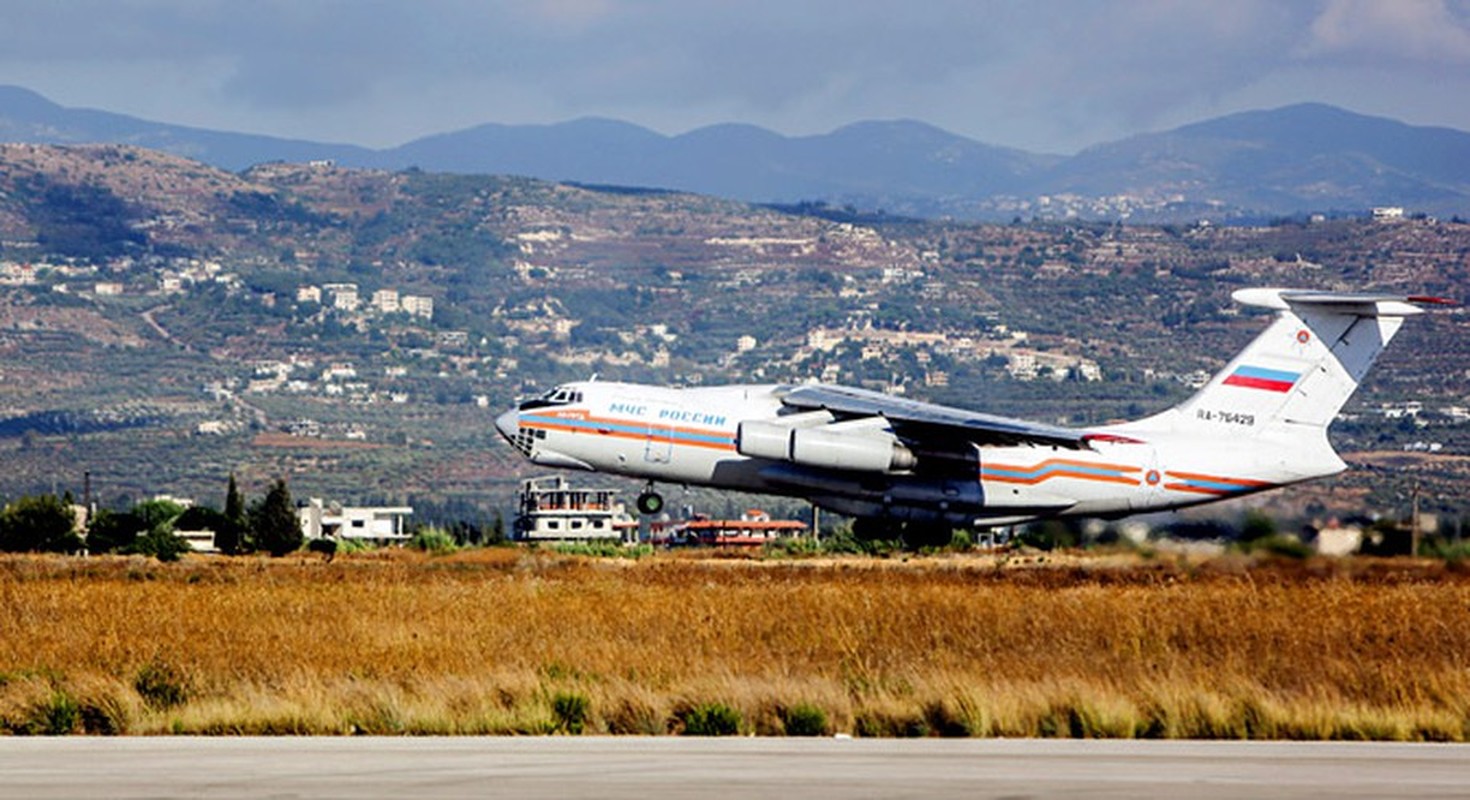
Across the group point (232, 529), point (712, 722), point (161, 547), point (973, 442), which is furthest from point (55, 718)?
point (232, 529)

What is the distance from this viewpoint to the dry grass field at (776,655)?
818 inches

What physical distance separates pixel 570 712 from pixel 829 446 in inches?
810

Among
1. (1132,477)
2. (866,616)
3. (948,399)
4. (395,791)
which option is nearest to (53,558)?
(1132,477)

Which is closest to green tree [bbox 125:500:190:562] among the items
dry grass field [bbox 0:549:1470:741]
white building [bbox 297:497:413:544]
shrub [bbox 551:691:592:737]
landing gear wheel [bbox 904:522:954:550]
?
dry grass field [bbox 0:549:1470:741]

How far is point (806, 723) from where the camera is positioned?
2067cm

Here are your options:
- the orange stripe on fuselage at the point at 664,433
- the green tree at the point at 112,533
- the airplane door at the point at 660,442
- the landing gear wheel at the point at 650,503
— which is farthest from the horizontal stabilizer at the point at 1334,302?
the green tree at the point at 112,533

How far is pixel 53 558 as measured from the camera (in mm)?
48688

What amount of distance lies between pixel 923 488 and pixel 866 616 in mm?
14471

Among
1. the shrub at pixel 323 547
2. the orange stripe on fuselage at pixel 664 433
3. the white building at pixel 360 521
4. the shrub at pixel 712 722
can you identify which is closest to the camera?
the shrub at pixel 712 722

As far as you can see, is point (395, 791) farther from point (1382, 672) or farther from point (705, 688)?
point (1382, 672)

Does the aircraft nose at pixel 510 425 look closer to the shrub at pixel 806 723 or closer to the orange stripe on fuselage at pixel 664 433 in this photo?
the orange stripe on fuselage at pixel 664 433

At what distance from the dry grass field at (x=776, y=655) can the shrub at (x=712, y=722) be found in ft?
0.08

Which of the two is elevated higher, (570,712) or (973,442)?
(973,442)

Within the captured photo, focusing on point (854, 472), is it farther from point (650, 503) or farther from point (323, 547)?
point (323, 547)
